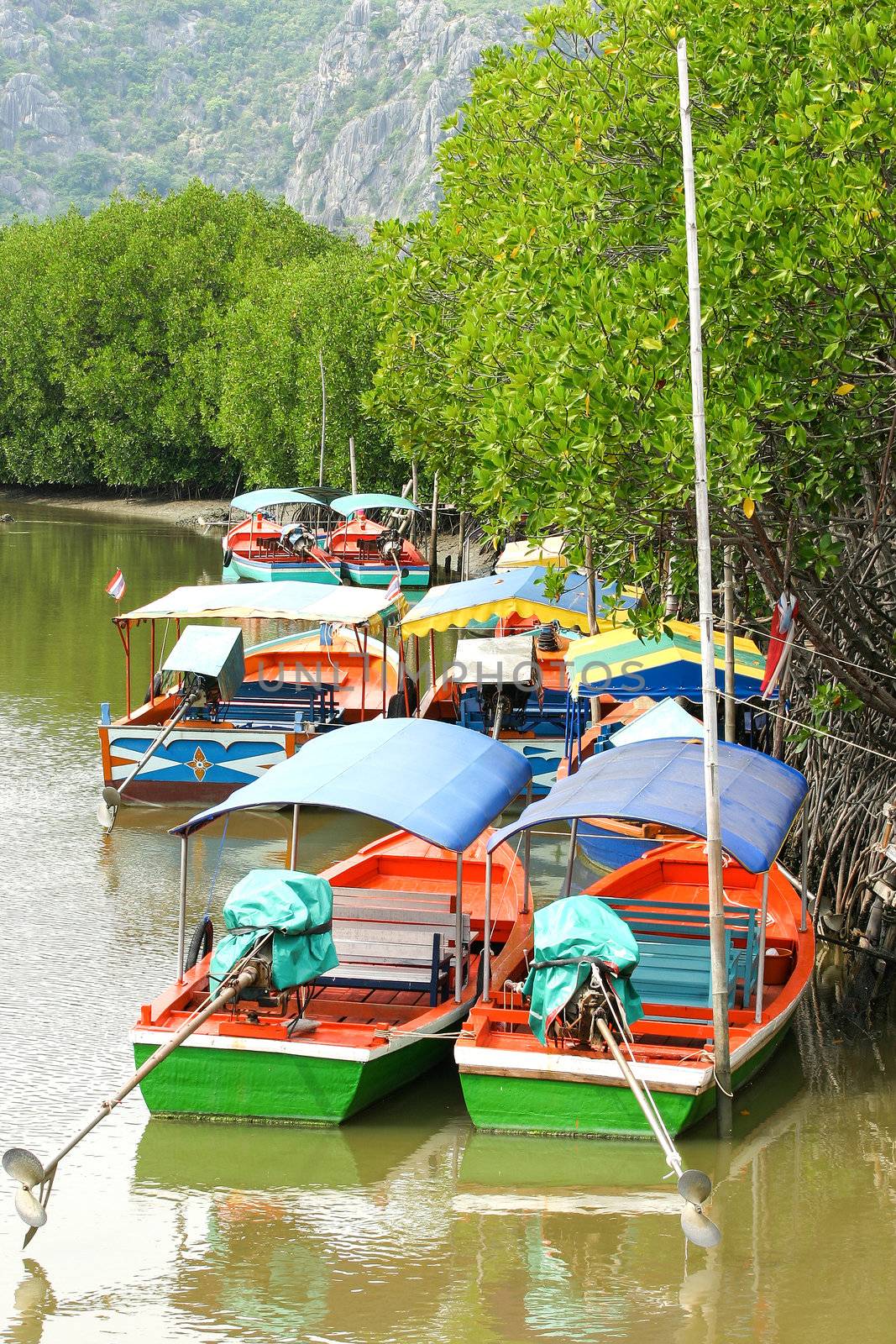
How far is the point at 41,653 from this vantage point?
2805 cm

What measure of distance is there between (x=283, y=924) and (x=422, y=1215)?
2.01 m

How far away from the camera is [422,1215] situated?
30.1 feet

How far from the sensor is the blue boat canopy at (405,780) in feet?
34.6

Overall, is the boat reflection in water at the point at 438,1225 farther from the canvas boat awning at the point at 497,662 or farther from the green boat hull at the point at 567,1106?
the canvas boat awning at the point at 497,662

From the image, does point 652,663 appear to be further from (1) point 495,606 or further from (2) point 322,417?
(2) point 322,417

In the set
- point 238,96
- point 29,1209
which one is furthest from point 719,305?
point 238,96

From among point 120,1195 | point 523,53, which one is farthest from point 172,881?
point 523,53

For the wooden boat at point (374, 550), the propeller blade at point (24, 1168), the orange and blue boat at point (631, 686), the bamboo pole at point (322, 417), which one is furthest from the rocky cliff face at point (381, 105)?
the propeller blade at point (24, 1168)

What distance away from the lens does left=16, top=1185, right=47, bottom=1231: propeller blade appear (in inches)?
328

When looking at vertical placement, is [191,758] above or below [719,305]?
below

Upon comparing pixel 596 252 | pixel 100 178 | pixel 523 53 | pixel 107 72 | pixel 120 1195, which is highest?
pixel 107 72

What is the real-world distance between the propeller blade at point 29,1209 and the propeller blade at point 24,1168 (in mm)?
54

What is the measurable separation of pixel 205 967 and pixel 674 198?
7.71 metres

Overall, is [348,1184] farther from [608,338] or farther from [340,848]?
[340,848]
